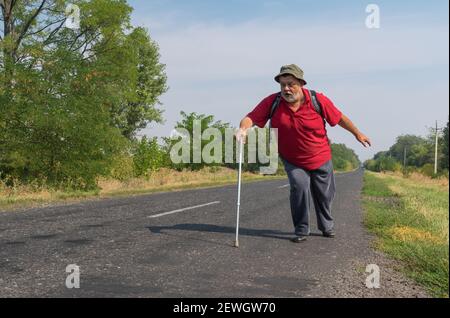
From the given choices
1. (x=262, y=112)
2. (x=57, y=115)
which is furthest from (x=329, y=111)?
(x=57, y=115)

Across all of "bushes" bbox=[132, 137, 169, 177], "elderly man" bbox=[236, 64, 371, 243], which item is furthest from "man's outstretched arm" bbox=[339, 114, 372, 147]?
"bushes" bbox=[132, 137, 169, 177]

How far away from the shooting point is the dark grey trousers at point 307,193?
19.7ft

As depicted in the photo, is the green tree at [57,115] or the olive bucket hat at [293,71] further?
the green tree at [57,115]

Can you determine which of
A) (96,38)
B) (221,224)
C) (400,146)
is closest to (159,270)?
→ (221,224)

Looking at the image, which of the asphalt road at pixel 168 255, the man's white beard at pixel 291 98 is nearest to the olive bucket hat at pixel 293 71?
the man's white beard at pixel 291 98

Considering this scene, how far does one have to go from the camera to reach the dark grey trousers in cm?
601

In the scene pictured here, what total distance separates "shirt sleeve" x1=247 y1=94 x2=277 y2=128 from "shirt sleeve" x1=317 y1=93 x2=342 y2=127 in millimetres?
635

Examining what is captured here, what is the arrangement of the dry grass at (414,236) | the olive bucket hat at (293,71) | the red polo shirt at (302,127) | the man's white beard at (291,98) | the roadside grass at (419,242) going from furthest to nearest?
the dry grass at (414,236)
the red polo shirt at (302,127)
the man's white beard at (291,98)
the olive bucket hat at (293,71)
the roadside grass at (419,242)

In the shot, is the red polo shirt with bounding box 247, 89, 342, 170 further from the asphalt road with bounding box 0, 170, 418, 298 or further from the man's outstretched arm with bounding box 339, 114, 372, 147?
the asphalt road with bounding box 0, 170, 418, 298

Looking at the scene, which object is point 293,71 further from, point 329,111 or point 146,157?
point 146,157

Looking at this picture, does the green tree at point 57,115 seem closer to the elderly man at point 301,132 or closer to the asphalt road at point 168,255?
the asphalt road at point 168,255

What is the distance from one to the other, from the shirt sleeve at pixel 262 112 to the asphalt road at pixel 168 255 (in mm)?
1607

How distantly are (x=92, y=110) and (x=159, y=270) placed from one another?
11686mm

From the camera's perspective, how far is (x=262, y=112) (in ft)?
19.8
